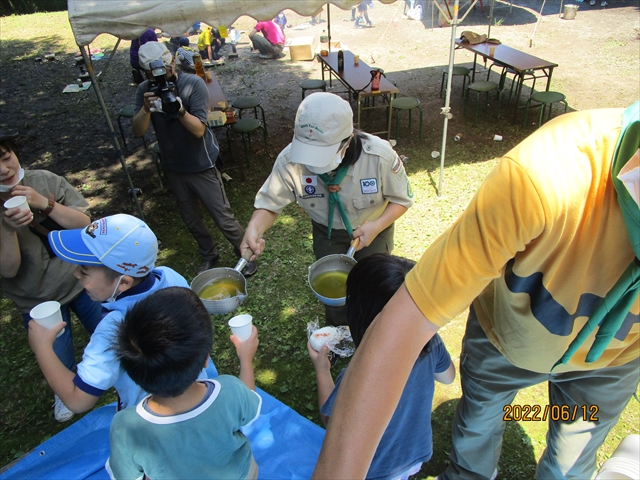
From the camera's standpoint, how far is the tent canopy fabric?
4.15 metres

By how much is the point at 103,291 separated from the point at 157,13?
3.53m

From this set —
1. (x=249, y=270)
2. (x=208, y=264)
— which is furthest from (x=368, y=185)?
(x=208, y=264)

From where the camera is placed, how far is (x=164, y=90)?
375 centimetres

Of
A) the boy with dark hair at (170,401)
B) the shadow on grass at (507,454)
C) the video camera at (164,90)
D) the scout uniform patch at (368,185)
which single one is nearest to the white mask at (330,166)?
the scout uniform patch at (368,185)

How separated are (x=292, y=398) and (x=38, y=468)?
178cm

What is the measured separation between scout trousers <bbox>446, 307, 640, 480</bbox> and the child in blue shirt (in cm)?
19

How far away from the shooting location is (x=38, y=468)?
108 inches

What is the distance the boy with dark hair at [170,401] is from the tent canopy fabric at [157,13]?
383 centimetres

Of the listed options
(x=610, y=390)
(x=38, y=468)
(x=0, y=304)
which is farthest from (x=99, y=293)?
(x=0, y=304)

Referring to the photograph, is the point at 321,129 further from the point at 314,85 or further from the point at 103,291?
the point at 314,85

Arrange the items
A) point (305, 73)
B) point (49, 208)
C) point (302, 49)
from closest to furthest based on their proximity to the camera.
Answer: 1. point (49, 208)
2. point (305, 73)
3. point (302, 49)

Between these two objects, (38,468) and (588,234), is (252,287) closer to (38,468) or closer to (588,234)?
(38,468)

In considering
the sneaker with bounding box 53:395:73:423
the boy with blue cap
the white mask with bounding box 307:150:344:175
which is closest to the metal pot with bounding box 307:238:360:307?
the white mask with bounding box 307:150:344:175

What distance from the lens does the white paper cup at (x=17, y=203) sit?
7.61 ft
